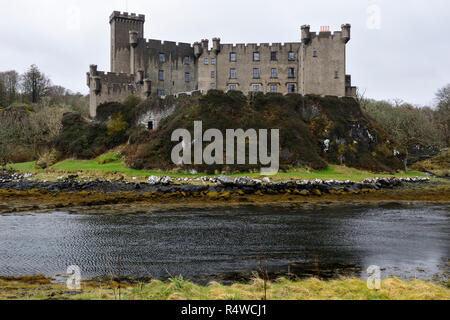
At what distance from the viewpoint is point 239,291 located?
9797 mm

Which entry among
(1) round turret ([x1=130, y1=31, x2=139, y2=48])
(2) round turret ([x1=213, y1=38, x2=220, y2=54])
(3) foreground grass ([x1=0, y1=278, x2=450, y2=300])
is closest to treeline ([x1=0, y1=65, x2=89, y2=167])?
(1) round turret ([x1=130, y1=31, x2=139, y2=48])

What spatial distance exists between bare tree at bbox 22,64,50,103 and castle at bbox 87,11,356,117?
3589cm

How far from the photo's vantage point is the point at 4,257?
1573 cm

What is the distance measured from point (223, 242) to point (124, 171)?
27268 mm

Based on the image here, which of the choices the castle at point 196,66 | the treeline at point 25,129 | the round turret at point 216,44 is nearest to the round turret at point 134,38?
the castle at point 196,66

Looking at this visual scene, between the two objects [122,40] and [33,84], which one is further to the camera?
[33,84]

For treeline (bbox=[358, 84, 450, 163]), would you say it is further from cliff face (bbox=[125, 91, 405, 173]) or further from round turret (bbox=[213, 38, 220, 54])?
round turret (bbox=[213, 38, 220, 54])

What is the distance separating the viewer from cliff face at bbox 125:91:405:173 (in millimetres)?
45844

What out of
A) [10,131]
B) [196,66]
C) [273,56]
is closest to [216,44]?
[196,66]

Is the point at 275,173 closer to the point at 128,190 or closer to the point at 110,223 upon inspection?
the point at 128,190

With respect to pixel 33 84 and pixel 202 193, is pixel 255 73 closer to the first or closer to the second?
pixel 202 193
